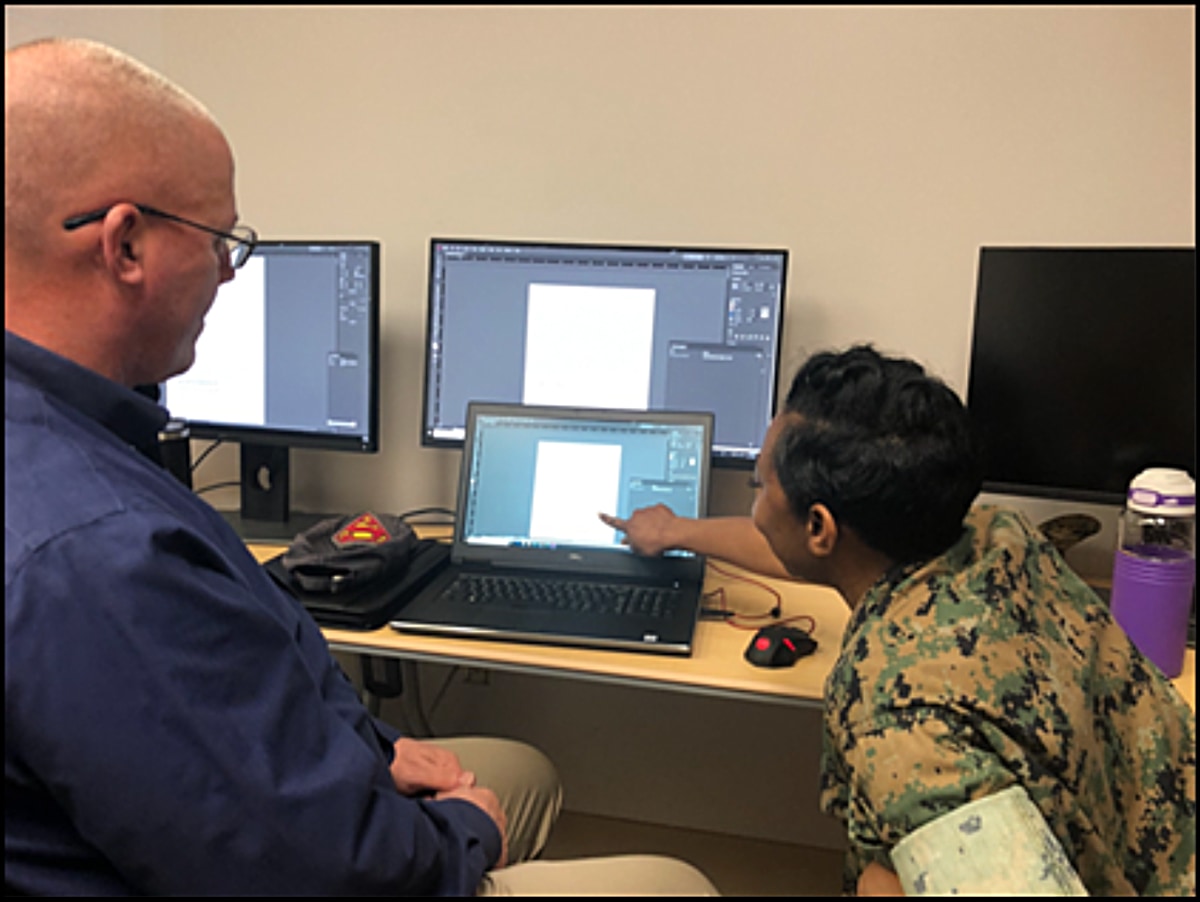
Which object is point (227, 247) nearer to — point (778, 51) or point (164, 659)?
point (164, 659)

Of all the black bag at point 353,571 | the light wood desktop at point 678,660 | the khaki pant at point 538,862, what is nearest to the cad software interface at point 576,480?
the black bag at point 353,571

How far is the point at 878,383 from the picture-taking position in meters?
1.02

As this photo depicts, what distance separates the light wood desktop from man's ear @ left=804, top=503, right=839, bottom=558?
0.86ft

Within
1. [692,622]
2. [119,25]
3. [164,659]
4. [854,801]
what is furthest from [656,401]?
[119,25]

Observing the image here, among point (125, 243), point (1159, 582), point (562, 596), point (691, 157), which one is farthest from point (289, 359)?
point (1159, 582)

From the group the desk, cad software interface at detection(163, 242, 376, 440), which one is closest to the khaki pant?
the desk

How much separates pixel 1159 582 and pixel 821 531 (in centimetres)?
60

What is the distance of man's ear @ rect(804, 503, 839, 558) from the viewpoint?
1037 millimetres

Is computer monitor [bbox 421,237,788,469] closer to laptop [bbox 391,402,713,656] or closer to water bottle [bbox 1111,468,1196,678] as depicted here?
laptop [bbox 391,402,713,656]

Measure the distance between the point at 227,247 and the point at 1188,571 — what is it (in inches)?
52.8

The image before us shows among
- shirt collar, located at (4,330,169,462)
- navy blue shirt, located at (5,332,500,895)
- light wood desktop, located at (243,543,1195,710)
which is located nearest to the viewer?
navy blue shirt, located at (5,332,500,895)

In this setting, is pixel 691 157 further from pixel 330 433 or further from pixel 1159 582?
pixel 1159 582

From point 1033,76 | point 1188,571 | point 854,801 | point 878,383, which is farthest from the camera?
point 1033,76

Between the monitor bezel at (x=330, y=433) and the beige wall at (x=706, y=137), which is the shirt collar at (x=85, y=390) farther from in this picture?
the beige wall at (x=706, y=137)
